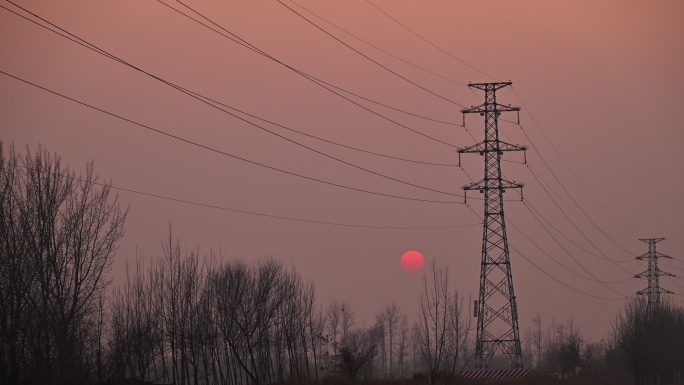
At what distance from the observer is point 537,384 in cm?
4878

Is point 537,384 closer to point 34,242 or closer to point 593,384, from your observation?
point 593,384

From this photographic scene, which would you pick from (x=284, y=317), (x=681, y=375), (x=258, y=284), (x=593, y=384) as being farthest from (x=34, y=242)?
(x=681, y=375)

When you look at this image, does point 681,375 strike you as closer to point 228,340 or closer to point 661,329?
point 661,329

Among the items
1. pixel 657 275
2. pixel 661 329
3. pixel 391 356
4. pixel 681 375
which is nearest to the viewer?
pixel 661 329

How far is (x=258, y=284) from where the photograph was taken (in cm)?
5106

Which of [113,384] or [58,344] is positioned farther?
[113,384]

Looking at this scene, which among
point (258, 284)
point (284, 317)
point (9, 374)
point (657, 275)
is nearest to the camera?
point (9, 374)

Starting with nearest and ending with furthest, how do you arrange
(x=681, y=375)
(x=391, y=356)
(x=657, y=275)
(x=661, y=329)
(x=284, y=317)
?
(x=284, y=317) → (x=661, y=329) → (x=657, y=275) → (x=681, y=375) → (x=391, y=356)

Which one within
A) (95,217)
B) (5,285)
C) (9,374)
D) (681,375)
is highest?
(95,217)

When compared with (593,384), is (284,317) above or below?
above

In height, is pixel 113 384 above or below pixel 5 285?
below

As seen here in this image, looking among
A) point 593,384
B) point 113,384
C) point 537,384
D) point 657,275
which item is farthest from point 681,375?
point 113,384

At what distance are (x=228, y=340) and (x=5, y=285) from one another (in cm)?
1598

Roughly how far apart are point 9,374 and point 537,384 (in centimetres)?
2738
